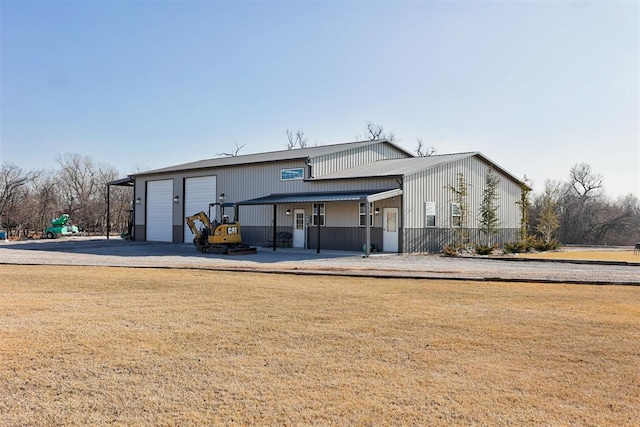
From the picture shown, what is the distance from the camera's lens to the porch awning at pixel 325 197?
65.2ft

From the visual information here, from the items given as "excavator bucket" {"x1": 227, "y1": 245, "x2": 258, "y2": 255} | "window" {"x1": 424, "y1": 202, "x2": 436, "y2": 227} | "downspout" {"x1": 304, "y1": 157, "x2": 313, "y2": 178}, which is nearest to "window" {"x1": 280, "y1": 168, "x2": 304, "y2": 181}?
"downspout" {"x1": 304, "y1": 157, "x2": 313, "y2": 178}

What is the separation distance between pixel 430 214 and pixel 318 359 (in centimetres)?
1784

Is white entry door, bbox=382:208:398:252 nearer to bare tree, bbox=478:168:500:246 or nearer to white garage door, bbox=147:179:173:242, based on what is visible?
bare tree, bbox=478:168:500:246

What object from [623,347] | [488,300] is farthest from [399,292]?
[623,347]

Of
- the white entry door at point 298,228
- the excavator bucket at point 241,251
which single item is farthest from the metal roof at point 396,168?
the excavator bucket at point 241,251

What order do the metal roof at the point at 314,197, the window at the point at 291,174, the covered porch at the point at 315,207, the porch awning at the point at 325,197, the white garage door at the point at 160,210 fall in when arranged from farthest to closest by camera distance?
the white garage door at the point at 160,210 < the window at the point at 291,174 < the metal roof at the point at 314,197 < the covered porch at the point at 315,207 < the porch awning at the point at 325,197

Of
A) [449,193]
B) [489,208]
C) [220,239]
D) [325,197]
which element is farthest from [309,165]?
[489,208]

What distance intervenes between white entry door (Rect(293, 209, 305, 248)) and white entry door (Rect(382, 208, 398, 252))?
4.12 meters

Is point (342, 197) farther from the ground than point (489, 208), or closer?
farther from the ground

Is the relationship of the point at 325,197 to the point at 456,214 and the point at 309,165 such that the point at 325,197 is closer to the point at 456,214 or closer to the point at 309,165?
the point at 309,165

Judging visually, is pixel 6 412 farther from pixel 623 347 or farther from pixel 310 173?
pixel 310 173

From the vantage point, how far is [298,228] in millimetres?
24109

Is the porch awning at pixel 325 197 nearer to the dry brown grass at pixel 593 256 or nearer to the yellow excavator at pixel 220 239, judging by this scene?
the yellow excavator at pixel 220 239

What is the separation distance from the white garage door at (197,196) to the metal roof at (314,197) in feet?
14.1
